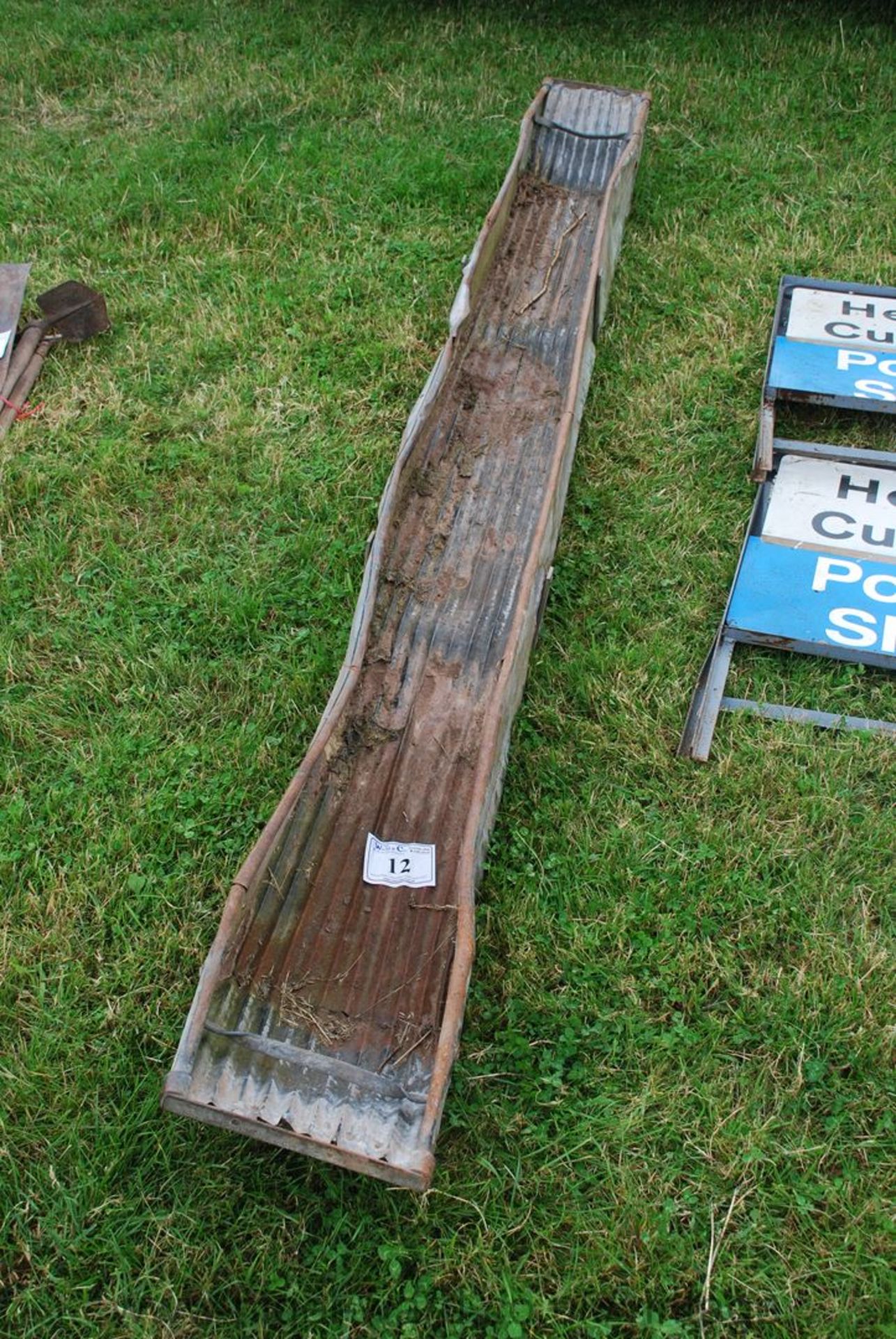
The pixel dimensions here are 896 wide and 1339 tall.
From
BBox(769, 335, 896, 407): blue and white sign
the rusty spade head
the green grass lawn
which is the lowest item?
the green grass lawn

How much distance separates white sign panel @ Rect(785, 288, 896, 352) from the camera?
4.86 m

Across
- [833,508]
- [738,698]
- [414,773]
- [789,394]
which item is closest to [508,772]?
[414,773]

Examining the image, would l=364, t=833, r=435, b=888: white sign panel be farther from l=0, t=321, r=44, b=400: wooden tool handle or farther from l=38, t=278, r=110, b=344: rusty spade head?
l=38, t=278, r=110, b=344: rusty spade head

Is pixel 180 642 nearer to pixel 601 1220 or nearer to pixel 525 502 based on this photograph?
pixel 525 502

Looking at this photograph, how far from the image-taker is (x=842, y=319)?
498cm

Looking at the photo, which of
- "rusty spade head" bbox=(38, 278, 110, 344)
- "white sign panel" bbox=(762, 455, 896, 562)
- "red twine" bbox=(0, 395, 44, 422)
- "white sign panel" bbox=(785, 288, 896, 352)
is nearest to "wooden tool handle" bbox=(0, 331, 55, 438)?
"red twine" bbox=(0, 395, 44, 422)

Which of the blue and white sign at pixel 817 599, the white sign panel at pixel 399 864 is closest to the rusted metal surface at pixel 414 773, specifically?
the white sign panel at pixel 399 864

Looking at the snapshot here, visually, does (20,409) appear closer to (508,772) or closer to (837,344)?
(508,772)

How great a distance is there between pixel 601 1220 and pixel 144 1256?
43.2 inches

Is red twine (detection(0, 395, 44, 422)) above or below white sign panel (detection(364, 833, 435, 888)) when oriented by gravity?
above

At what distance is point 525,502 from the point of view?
4211mm

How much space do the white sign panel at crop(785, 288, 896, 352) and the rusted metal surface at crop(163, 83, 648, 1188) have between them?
954mm

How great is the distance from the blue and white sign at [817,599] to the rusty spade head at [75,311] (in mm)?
3282

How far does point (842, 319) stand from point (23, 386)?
3.84 m
